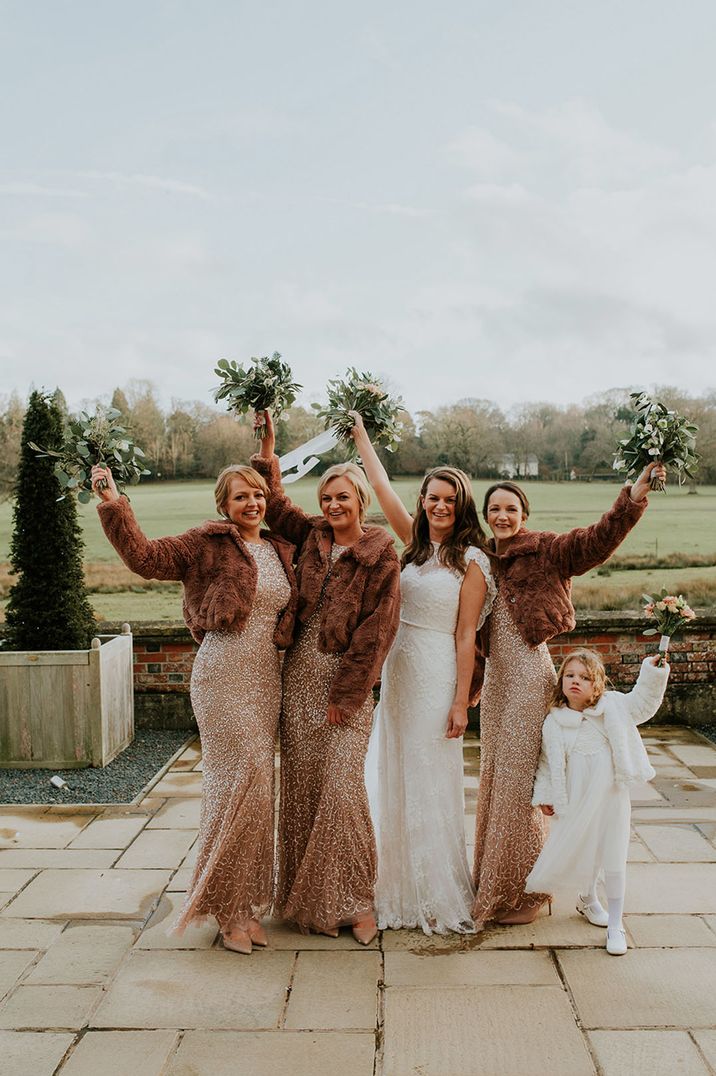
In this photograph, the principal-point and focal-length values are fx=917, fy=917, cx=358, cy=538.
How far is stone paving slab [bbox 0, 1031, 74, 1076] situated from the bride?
53.0 inches

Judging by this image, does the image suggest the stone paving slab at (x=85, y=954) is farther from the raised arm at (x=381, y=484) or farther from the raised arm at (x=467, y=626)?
the raised arm at (x=381, y=484)

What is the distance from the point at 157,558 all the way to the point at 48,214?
509 centimetres

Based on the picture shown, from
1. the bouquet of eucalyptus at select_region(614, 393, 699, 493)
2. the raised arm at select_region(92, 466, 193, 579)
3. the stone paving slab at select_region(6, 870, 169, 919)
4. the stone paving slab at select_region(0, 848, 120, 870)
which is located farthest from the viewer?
the stone paving slab at select_region(0, 848, 120, 870)

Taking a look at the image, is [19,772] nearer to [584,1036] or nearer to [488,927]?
[488,927]

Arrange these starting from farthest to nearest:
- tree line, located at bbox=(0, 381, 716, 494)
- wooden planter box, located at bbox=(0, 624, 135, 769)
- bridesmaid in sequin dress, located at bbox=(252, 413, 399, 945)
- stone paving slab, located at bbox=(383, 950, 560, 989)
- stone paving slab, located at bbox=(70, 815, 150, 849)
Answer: tree line, located at bbox=(0, 381, 716, 494)
wooden planter box, located at bbox=(0, 624, 135, 769)
stone paving slab, located at bbox=(70, 815, 150, 849)
bridesmaid in sequin dress, located at bbox=(252, 413, 399, 945)
stone paving slab, located at bbox=(383, 950, 560, 989)

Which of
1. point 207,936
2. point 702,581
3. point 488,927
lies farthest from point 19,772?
point 702,581

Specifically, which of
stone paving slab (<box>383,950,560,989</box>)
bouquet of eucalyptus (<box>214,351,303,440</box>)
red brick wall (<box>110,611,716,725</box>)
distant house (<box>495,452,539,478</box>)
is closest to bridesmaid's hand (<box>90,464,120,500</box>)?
bouquet of eucalyptus (<box>214,351,303,440</box>)

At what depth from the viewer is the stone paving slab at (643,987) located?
2.98 meters

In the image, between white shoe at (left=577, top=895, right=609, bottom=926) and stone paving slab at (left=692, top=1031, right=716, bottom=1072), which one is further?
white shoe at (left=577, top=895, right=609, bottom=926)

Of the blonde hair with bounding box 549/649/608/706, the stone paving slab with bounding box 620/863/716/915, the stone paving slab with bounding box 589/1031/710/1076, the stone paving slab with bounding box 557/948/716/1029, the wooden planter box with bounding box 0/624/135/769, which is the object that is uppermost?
the blonde hair with bounding box 549/649/608/706

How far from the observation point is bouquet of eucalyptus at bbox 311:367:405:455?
4.25m

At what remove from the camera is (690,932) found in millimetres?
3645

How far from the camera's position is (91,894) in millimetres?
4102

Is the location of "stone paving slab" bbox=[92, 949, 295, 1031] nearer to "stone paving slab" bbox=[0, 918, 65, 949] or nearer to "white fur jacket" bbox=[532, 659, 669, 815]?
"stone paving slab" bbox=[0, 918, 65, 949]
